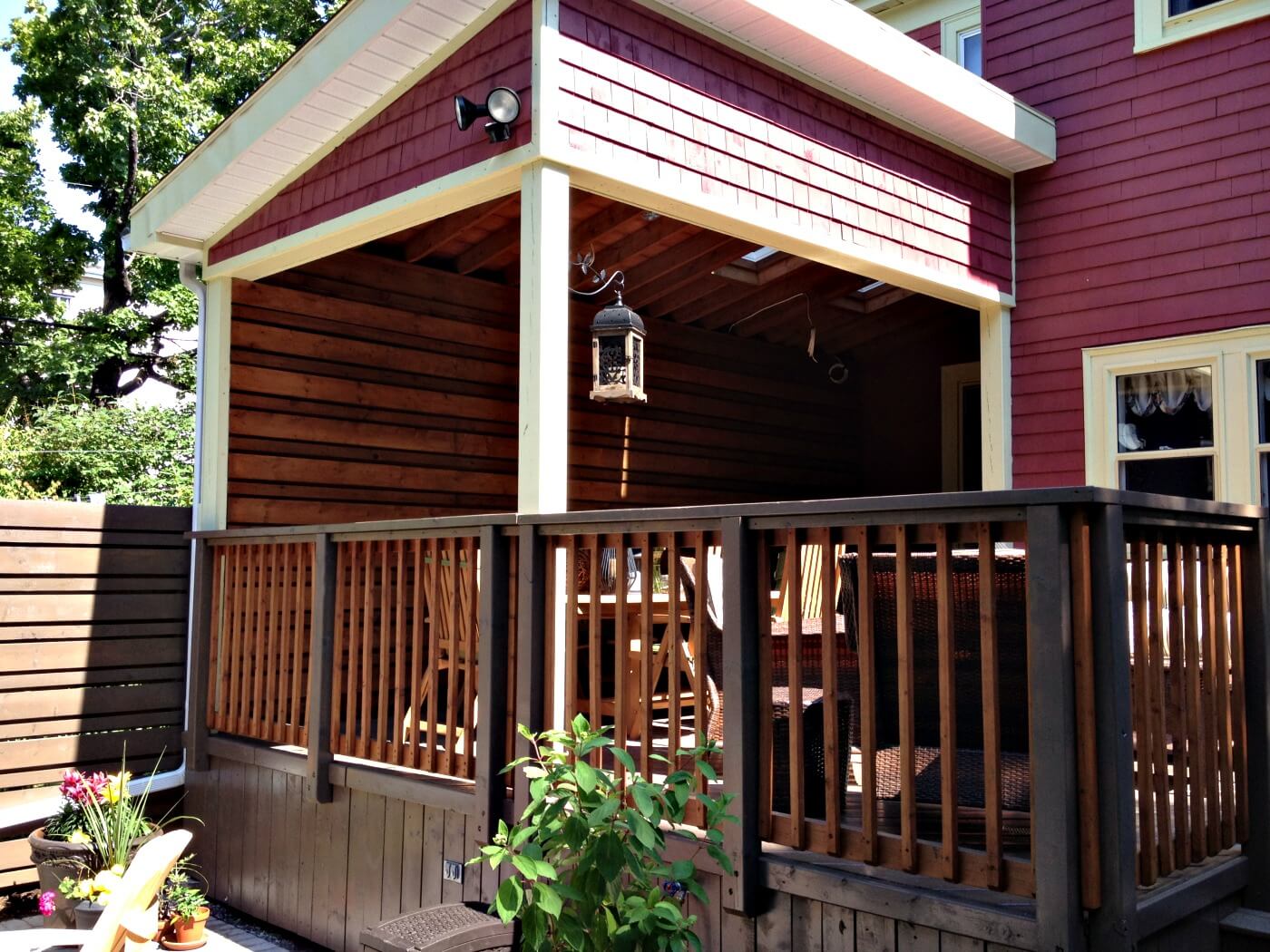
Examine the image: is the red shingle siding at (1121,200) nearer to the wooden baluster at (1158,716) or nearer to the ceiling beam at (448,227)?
the ceiling beam at (448,227)

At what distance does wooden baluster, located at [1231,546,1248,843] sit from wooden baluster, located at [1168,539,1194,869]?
1.10 feet

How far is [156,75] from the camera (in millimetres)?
15859

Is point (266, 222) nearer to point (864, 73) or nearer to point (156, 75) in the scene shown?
point (864, 73)

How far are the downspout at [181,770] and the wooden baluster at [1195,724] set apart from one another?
4376 millimetres

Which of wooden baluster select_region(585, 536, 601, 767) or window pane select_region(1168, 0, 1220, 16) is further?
window pane select_region(1168, 0, 1220, 16)

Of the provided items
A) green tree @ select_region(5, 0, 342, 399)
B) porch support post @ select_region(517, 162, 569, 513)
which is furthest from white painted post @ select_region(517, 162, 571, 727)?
green tree @ select_region(5, 0, 342, 399)

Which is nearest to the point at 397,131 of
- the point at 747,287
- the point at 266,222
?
the point at 266,222

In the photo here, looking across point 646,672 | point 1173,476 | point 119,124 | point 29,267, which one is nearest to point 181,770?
point 646,672

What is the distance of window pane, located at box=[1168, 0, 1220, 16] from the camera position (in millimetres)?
5895

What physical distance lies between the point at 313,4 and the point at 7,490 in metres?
10.5

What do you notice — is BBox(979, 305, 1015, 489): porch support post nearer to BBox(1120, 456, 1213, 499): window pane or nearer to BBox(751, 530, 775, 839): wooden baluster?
BBox(1120, 456, 1213, 499): window pane

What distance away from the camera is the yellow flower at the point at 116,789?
15.6 feet

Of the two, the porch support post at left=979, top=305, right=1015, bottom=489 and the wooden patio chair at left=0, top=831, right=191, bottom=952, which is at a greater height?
the porch support post at left=979, top=305, right=1015, bottom=489

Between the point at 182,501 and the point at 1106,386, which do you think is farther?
the point at 182,501
